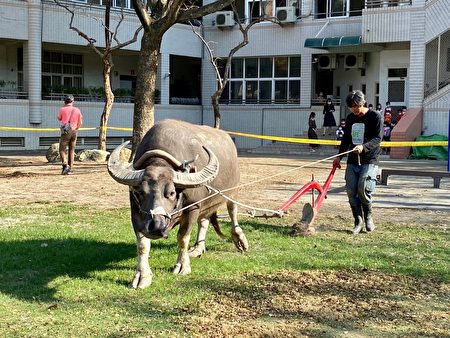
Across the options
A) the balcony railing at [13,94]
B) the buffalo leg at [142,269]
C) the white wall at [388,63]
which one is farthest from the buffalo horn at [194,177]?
the white wall at [388,63]

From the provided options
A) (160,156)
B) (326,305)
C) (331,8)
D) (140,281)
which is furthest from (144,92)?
(331,8)

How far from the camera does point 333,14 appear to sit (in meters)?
33.7

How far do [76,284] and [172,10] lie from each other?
1119 centimetres

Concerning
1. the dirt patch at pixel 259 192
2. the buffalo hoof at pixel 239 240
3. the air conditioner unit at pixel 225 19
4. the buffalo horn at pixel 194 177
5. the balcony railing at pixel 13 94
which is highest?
the air conditioner unit at pixel 225 19

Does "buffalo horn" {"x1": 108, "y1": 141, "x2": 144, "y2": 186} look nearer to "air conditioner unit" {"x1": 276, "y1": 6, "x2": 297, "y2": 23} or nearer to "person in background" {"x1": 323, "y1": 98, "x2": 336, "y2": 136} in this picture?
"person in background" {"x1": 323, "y1": 98, "x2": 336, "y2": 136}

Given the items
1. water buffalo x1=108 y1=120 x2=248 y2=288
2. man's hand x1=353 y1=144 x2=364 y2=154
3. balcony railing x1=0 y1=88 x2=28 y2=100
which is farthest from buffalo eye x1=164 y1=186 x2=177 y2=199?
balcony railing x1=0 y1=88 x2=28 y2=100

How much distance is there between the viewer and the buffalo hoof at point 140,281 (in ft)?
22.2

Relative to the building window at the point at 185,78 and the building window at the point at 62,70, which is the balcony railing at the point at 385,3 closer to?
the building window at the point at 185,78

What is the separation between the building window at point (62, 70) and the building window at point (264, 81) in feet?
27.9

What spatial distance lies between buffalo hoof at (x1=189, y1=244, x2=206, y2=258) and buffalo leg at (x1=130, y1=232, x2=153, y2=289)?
1187 millimetres

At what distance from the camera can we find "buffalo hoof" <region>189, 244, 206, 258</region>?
8.24 metres

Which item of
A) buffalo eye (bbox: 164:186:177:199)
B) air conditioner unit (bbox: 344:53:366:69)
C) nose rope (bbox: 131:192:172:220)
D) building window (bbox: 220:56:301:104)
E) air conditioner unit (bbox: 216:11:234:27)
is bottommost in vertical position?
nose rope (bbox: 131:192:172:220)

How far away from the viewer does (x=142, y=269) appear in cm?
694

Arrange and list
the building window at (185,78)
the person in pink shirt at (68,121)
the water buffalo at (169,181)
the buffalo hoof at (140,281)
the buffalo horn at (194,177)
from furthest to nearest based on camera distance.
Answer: the building window at (185,78)
the person in pink shirt at (68,121)
the buffalo hoof at (140,281)
the buffalo horn at (194,177)
the water buffalo at (169,181)
